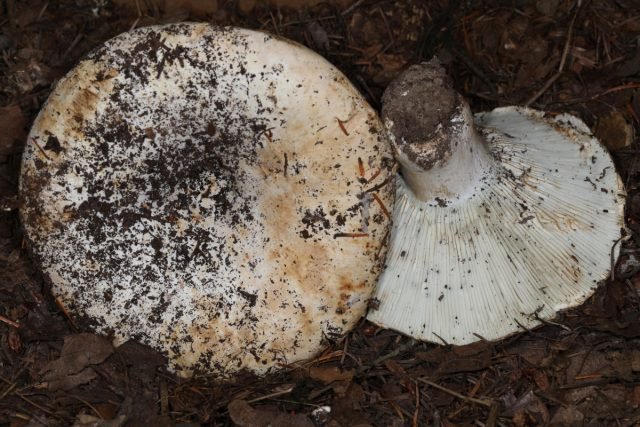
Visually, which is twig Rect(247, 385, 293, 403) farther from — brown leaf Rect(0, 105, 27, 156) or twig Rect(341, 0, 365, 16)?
twig Rect(341, 0, 365, 16)

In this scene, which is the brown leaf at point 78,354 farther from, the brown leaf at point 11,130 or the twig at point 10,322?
the brown leaf at point 11,130

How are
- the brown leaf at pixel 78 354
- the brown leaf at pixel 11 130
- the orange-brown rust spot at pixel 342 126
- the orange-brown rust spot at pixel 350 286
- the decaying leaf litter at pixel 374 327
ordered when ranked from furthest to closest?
the brown leaf at pixel 11 130 < the decaying leaf litter at pixel 374 327 < the brown leaf at pixel 78 354 < the orange-brown rust spot at pixel 350 286 < the orange-brown rust spot at pixel 342 126

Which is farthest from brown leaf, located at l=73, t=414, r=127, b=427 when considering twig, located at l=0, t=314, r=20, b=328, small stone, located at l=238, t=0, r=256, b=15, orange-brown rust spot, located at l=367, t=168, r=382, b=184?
small stone, located at l=238, t=0, r=256, b=15

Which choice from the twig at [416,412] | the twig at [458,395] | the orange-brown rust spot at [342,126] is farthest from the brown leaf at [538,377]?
the orange-brown rust spot at [342,126]

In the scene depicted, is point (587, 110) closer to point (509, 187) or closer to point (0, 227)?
point (509, 187)

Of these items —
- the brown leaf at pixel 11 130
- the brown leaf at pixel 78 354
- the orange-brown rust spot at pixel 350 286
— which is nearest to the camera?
the orange-brown rust spot at pixel 350 286

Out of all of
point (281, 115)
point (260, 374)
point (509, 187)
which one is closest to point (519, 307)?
point (509, 187)
